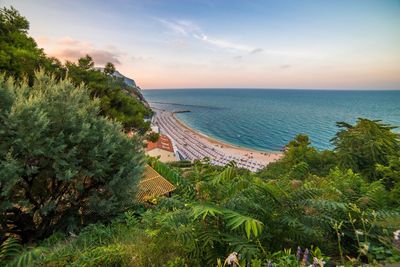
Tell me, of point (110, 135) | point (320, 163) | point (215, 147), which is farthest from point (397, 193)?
point (215, 147)

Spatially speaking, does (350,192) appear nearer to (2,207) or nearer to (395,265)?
(395,265)

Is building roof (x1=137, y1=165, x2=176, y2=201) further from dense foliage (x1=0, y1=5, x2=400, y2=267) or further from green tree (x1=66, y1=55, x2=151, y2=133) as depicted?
green tree (x1=66, y1=55, x2=151, y2=133)

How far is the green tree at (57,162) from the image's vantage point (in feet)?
15.0

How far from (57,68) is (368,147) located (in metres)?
15.4

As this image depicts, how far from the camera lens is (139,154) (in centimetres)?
659

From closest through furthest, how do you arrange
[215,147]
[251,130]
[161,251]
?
[161,251]
[215,147]
[251,130]

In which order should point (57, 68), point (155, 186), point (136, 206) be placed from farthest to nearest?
point (57, 68) → point (155, 186) → point (136, 206)

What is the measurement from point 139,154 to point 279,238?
469 centimetres

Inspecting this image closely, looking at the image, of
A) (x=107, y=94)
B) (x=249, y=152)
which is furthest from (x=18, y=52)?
(x=249, y=152)

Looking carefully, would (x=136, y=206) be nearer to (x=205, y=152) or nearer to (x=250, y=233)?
(x=250, y=233)

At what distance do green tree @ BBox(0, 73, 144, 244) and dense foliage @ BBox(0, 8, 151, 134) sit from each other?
596cm

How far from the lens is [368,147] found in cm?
1050

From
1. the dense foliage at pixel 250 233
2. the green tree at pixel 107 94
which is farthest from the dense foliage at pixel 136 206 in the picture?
the green tree at pixel 107 94

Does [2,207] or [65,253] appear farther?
[2,207]
